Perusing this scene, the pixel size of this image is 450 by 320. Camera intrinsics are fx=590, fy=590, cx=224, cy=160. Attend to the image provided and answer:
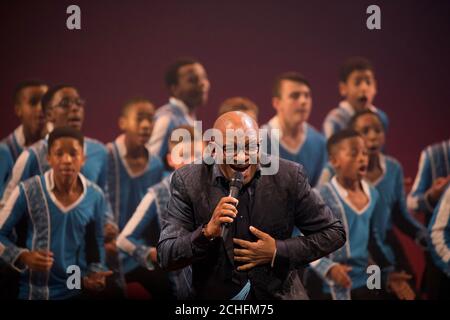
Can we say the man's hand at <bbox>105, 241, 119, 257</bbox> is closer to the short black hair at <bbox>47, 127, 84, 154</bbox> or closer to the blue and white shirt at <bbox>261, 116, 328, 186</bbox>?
the short black hair at <bbox>47, 127, 84, 154</bbox>

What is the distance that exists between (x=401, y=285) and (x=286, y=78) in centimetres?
168

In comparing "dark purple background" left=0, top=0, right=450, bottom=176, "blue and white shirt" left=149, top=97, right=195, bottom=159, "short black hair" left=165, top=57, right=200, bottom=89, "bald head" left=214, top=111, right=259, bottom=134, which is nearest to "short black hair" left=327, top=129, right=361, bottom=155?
"dark purple background" left=0, top=0, right=450, bottom=176

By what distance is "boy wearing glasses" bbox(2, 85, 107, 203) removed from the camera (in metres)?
4.16

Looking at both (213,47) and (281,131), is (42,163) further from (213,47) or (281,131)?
(281,131)

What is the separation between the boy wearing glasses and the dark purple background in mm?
65

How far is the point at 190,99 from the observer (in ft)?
13.8

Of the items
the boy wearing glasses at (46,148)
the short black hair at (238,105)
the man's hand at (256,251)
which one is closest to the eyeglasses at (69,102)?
the boy wearing glasses at (46,148)

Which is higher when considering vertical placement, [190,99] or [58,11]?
[58,11]

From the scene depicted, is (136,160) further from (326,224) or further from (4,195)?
(326,224)

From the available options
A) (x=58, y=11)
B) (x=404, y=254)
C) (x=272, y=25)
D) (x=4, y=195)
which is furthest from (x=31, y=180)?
(x=404, y=254)

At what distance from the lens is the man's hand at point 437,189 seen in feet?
13.9

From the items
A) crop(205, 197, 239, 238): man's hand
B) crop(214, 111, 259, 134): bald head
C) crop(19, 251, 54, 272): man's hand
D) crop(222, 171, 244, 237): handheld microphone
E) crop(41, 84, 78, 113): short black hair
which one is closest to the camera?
crop(205, 197, 239, 238): man's hand
